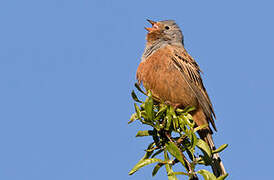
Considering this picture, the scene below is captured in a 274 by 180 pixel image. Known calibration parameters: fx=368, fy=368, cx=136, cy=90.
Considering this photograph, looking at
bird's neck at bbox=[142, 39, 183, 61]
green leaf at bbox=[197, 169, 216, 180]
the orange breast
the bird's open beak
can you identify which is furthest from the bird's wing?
green leaf at bbox=[197, 169, 216, 180]

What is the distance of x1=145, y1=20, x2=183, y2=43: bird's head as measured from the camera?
8.28 m

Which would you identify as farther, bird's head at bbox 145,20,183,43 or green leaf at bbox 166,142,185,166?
bird's head at bbox 145,20,183,43

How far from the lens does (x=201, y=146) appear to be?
430cm

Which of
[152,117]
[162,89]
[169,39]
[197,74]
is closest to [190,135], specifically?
[152,117]

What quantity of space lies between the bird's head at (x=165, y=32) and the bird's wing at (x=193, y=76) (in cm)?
50

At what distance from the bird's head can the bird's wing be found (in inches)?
19.8

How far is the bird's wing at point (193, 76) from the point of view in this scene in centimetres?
740

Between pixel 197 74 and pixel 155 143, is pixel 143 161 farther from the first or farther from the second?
pixel 197 74

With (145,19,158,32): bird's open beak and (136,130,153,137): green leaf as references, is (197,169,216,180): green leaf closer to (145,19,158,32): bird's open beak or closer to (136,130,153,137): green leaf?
(136,130,153,137): green leaf

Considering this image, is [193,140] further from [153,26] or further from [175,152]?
[153,26]

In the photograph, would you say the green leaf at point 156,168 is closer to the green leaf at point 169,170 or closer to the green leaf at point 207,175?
the green leaf at point 169,170

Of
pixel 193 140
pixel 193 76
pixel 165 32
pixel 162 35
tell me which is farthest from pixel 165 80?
pixel 193 140

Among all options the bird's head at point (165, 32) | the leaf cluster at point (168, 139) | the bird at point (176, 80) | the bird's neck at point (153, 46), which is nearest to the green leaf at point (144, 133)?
the leaf cluster at point (168, 139)

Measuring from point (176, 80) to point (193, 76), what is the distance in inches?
25.8
